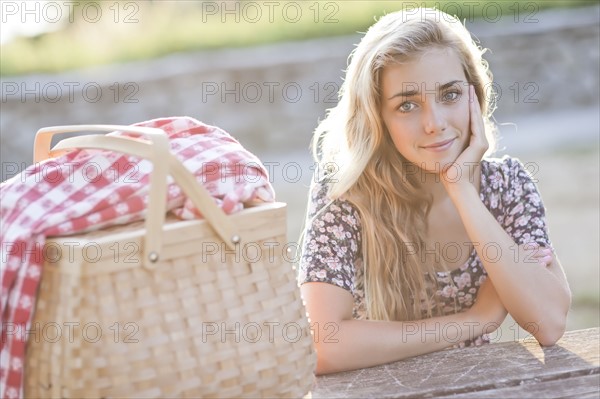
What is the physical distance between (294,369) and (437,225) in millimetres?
986

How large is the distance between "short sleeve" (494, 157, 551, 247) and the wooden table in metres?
0.39

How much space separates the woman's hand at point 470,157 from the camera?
220 cm

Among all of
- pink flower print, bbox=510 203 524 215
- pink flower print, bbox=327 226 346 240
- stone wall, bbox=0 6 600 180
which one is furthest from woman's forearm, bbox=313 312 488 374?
stone wall, bbox=0 6 600 180

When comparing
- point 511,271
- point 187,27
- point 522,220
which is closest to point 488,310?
point 511,271

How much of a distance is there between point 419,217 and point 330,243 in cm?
33

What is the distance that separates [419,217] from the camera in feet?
8.01

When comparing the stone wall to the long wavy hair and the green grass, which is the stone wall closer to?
the green grass

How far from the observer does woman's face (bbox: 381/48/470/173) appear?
2.21 m

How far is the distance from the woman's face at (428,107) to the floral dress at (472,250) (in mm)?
206

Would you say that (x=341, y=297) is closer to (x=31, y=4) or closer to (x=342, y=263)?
(x=342, y=263)

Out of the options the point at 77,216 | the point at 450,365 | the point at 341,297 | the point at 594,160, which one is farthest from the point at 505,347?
the point at 594,160

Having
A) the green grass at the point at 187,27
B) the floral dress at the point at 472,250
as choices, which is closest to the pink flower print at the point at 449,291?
the floral dress at the point at 472,250

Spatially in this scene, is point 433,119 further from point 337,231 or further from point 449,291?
point 449,291

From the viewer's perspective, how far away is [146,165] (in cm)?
159
